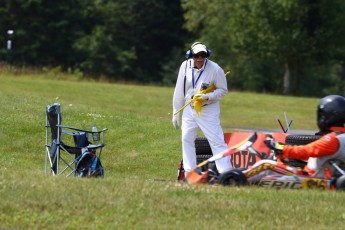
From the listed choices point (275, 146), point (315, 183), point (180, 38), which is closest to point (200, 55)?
point (275, 146)

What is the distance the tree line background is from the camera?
59.2 m

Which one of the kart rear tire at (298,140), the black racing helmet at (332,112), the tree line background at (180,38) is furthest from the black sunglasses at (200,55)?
the tree line background at (180,38)

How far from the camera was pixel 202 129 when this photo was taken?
13047mm

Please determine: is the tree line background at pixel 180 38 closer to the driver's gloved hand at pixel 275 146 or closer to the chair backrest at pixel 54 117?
the chair backrest at pixel 54 117

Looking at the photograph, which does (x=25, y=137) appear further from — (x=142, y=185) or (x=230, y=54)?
(x=230, y=54)

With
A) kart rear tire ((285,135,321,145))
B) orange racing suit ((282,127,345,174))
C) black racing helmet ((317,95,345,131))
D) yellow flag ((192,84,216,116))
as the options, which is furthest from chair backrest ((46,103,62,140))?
black racing helmet ((317,95,345,131))

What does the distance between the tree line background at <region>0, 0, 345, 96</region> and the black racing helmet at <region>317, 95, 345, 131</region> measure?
150 feet

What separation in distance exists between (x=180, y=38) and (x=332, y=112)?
229ft

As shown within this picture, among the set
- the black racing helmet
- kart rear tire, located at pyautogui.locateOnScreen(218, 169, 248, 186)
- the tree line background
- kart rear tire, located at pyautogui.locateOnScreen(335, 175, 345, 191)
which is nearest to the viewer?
kart rear tire, located at pyautogui.locateOnScreen(335, 175, 345, 191)

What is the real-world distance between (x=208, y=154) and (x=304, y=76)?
63.6m

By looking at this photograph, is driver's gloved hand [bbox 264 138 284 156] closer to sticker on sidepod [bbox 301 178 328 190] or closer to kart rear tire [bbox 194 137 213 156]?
sticker on sidepod [bbox 301 178 328 190]

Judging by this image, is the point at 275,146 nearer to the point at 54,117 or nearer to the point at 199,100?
the point at 199,100

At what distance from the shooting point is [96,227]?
30.6 ft

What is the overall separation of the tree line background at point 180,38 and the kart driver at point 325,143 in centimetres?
4576
